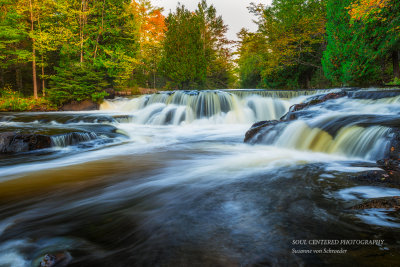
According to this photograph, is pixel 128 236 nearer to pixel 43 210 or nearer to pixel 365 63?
pixel 43 210

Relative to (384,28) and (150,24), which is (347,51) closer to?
(384,28)

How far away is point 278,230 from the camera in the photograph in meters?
2.04

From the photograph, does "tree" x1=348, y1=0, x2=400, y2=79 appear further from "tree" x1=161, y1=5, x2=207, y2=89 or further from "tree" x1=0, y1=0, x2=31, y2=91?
"tree" x1=0, y1=0, x2=31, y2=91

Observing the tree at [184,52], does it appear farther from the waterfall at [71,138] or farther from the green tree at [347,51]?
the waterfall at [71,138]

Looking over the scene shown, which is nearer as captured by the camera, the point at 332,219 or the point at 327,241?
the point at 327,241

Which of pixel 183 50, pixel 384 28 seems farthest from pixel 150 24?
pixel 384 28

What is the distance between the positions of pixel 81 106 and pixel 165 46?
35.6 feet

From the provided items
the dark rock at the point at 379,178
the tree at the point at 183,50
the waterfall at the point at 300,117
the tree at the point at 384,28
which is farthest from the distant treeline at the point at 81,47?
the dark rock at the point at 379,178

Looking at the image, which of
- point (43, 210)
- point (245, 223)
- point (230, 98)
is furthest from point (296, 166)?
point (230, 98)

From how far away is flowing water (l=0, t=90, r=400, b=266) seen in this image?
1768 millimetres

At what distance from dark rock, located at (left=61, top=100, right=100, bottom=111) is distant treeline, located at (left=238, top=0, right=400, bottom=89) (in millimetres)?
13403

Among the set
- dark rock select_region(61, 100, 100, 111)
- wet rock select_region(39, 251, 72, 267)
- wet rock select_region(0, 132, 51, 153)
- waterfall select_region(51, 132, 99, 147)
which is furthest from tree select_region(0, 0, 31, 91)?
wet rock select_region(39, 251, 72, 267)

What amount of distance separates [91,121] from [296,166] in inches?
348

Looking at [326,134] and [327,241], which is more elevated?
[326,134]
